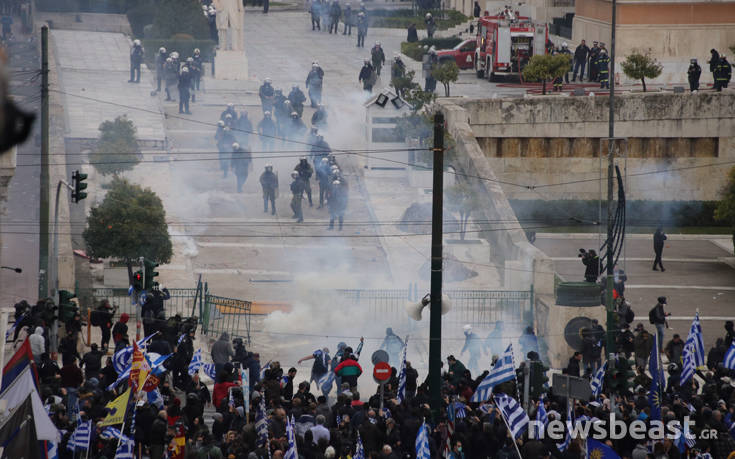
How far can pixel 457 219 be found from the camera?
2806 cm

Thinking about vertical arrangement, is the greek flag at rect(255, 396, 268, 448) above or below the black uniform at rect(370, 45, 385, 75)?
below

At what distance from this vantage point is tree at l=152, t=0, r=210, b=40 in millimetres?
41938

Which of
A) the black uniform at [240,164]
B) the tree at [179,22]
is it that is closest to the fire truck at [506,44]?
the tree at [179,22]

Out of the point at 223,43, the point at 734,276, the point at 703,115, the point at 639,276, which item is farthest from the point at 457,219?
the point at 223,43

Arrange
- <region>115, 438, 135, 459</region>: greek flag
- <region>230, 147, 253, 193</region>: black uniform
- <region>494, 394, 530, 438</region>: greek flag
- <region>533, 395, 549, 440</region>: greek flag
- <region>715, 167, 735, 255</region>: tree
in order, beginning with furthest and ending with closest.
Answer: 1. <region>715, 167, 735, 255</region>: tree
2. <region>230, 147, 253, 193</region>: black uniform
3. <region>533, 395, 549, 440</region>: greek flag
4. <region>494, 394, 530, 438</region>: greek flag
5. <region>115, 438, 135, 459</region>: greek flag

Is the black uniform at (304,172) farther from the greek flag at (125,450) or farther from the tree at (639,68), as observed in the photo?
the greek flag at (125,450)

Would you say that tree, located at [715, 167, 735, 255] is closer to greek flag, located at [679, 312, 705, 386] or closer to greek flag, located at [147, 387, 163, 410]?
greek flag, located at [679, 312, 705, 386]

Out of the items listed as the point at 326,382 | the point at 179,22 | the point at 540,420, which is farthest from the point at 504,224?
the point at 179,22

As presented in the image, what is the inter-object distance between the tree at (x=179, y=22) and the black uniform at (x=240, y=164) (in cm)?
1325

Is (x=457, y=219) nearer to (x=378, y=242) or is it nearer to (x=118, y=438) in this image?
(x=378, y=242)

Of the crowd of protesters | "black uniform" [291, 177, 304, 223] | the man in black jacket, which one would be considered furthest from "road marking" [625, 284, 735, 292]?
the man in black jacket

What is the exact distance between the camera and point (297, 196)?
27359mm

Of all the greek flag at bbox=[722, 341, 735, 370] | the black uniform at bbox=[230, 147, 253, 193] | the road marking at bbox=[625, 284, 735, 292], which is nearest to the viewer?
the greek flag at bbox=[722, 341, 735, 370]

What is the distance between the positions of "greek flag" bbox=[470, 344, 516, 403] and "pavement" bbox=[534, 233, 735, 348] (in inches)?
364
